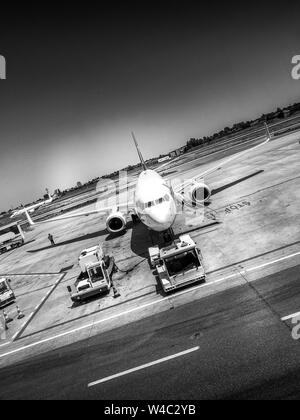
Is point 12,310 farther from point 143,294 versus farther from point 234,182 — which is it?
point 234,182

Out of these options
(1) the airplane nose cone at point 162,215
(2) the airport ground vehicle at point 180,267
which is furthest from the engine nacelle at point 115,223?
(2) the airport ground vehicle at point 180,267

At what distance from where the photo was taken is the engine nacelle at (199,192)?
1351 inches

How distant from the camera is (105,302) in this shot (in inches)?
836

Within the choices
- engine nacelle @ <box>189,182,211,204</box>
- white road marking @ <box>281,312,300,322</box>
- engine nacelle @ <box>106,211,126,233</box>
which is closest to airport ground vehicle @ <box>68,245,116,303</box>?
engine nacelle @ <box>106,211,126,233</box>

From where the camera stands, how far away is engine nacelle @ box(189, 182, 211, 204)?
34312 mm

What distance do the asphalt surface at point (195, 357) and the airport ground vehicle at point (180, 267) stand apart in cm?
190

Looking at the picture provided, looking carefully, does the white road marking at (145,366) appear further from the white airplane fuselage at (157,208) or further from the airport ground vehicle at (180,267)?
the white airplane fuselage at (157,208)

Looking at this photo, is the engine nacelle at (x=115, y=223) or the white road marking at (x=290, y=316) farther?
the engine nacelle at (x=115, y=223)

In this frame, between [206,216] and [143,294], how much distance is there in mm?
15168

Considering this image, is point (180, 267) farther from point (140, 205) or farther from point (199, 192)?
point (199, 192)

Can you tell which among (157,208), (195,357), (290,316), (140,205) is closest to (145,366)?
(195,357)

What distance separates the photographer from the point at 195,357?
12.7 metres

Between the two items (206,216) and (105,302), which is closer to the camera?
(105,302)
